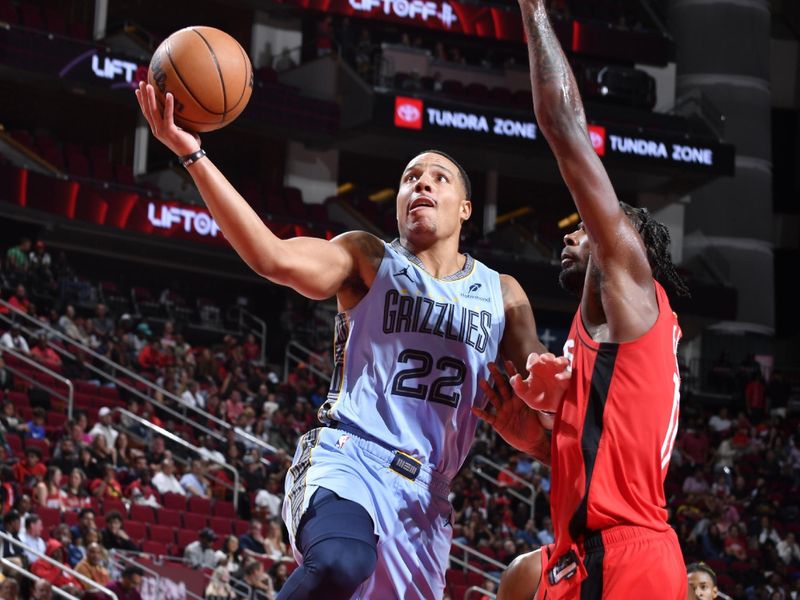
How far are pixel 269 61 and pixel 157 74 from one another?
23.4 m

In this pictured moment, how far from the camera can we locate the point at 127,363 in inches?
749

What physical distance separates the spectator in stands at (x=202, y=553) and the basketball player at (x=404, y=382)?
8496 millimetres

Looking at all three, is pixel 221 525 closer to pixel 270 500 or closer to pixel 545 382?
pixel 270 500

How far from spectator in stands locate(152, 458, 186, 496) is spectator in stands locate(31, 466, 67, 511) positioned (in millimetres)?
1568

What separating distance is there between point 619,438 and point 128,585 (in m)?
8.68

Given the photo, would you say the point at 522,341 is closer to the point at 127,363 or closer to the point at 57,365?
the point at 57,365

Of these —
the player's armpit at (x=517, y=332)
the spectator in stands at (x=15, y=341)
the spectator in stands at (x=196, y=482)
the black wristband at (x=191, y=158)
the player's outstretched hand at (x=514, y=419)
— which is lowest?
the spectator in stands at (x=196, y=482)

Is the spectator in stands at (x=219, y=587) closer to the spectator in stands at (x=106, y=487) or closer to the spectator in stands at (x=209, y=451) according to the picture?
the spectator in stands at (x=106, y=487)

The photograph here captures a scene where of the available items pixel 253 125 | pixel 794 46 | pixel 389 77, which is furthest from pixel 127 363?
pixel 794 46

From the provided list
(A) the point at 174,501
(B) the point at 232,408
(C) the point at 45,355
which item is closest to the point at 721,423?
(B) the point at 232,408

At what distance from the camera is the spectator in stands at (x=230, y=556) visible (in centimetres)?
1327

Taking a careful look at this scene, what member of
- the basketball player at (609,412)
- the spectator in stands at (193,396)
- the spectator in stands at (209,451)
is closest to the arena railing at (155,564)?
the spectator in stands at (209,451)

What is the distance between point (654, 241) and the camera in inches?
180

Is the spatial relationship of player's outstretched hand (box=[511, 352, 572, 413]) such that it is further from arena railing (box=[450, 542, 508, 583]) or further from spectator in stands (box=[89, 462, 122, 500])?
arena railing (box=[450, 542, 508, 583])
